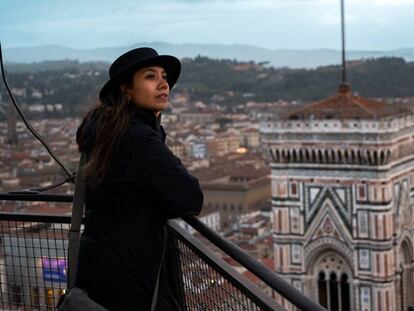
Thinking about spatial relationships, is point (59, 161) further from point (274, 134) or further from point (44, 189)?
point (274, 134)

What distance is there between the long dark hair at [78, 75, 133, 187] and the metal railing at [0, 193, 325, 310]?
0.22 m

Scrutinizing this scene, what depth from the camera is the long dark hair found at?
2078mm

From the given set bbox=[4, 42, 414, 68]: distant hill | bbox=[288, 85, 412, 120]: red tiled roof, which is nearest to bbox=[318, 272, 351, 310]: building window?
bbox=[288, 85, 412, 120]: red tiled roof

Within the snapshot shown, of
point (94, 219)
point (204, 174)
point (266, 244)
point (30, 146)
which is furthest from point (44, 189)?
point (30, 146)

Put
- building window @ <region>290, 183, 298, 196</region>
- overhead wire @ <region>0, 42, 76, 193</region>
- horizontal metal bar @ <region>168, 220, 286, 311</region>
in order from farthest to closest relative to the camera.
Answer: building window @ <region>290, 183, 298, 196</region> → overhead wire @ <region>0, 42, 76, 193</region> → horizontal metal bar @ <region>168, 220, 286, 311</region>

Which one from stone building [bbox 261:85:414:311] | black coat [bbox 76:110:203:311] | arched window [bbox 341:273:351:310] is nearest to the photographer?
black coat [bbox 76:110:203:311]

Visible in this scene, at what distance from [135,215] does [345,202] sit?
10.6 m

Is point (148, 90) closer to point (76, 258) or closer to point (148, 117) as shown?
point (148, 117)

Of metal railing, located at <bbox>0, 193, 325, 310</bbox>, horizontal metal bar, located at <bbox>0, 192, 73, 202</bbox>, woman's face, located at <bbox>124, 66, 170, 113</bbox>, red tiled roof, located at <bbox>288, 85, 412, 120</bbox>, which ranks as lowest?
red tiled roof, located at <bbox>288, 85, 412, 120</bbox>

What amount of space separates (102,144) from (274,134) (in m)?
10.7

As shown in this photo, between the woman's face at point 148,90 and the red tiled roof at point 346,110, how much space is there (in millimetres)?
10268

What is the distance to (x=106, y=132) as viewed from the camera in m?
2.10

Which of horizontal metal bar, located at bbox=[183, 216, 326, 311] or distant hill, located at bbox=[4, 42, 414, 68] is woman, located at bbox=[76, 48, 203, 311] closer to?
horizontal metal bar, located at bbox=[183, 216, 326, 311]

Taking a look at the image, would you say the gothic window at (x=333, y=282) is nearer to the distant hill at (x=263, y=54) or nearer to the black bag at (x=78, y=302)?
the black bag at (x=78, y=302)
